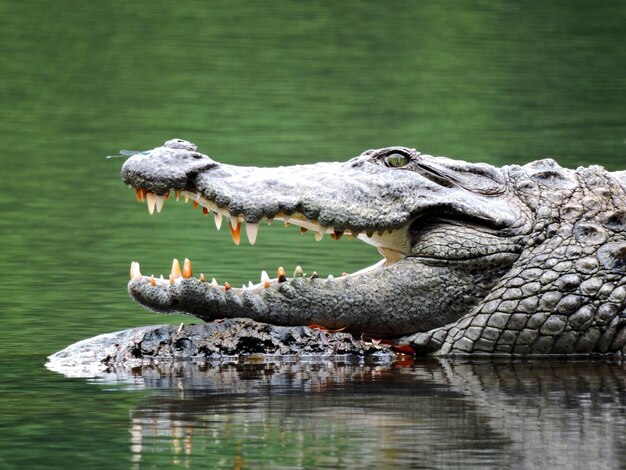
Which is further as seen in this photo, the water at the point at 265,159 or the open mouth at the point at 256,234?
the open mouth at the point at 256,234

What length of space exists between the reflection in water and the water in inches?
0.7

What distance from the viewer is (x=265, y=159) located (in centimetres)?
1666

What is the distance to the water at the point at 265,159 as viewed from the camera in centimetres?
625

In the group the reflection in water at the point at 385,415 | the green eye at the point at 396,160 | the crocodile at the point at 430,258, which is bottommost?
the reflection in water at the point at 385,415

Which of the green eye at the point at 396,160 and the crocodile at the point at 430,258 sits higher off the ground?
the green eye at the point at 396,160

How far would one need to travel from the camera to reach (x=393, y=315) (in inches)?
327

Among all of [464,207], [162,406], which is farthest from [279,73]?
[162,406]

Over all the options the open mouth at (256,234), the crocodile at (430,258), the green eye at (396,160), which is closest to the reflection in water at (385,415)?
the crocodile at (430,258)

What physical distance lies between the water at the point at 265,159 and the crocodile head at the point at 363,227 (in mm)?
420

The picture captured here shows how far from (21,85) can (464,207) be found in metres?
14.5

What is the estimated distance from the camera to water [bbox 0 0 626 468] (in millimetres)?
6254

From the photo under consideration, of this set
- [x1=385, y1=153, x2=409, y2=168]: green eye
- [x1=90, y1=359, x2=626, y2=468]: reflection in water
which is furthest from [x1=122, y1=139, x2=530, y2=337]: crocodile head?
[x1=90, y1=359, x2=626, y2=468]: reflection in water

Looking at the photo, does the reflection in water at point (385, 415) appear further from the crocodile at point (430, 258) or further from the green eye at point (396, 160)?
the green eye at point (396, 160)

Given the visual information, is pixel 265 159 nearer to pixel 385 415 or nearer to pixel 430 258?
pixel 430 258
